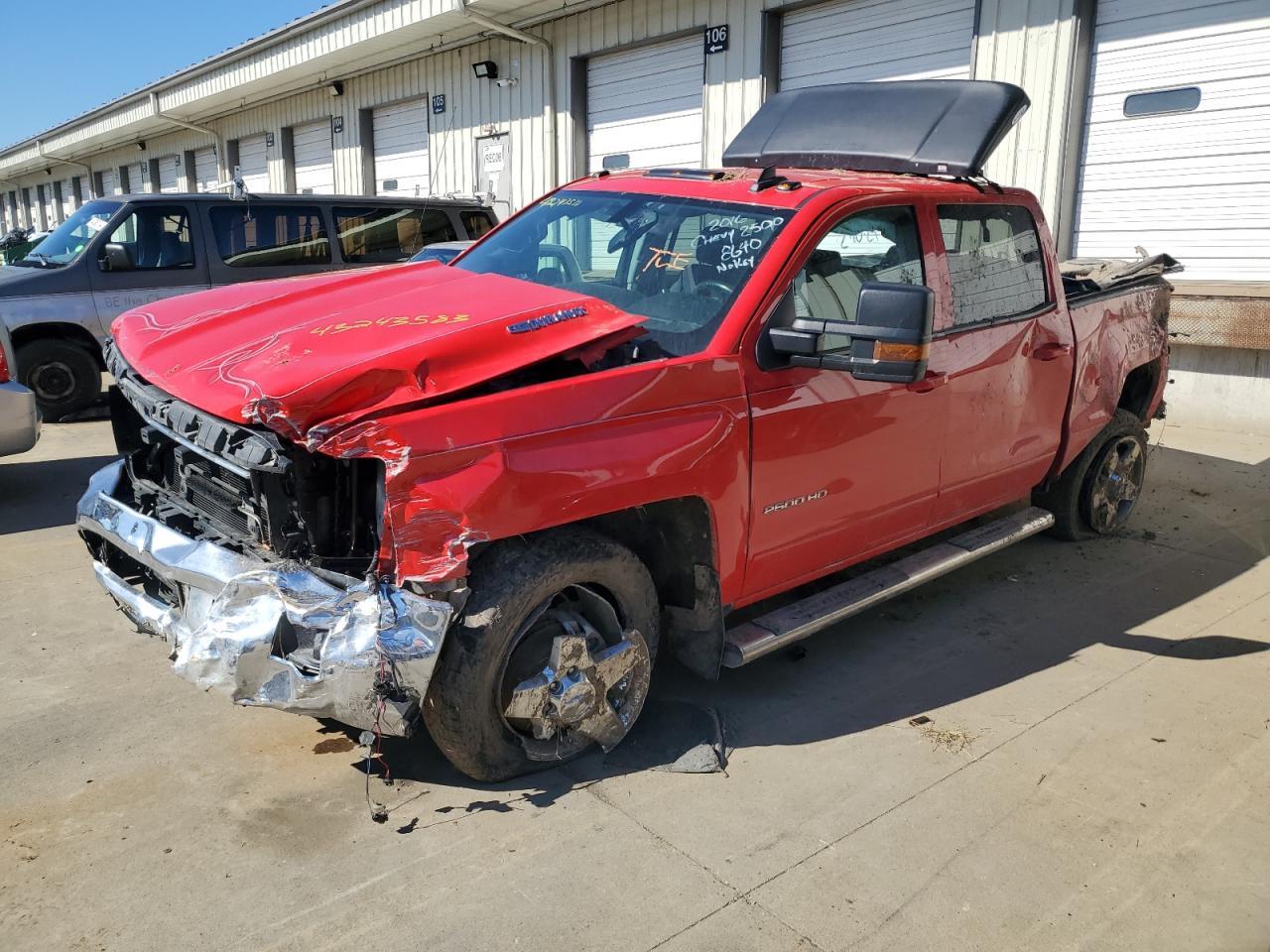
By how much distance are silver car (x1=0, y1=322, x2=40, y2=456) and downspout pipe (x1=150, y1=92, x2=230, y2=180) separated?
1959cm

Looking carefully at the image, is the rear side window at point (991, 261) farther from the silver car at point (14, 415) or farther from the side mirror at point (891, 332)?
the silver car at point (14, 415)

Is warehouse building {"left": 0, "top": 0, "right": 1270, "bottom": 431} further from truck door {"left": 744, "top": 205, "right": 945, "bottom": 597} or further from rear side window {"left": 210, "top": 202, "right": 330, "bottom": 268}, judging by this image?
truck door {"left": 744, "top": 205, "right": 945, "bottom": 597}

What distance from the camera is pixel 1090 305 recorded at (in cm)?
511

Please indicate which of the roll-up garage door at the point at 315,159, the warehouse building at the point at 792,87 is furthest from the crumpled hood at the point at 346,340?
the roll-up garage door at the point at 315,159

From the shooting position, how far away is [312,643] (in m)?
2.81

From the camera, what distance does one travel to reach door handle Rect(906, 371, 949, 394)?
3.95m

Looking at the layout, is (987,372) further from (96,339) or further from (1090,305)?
(96,339)

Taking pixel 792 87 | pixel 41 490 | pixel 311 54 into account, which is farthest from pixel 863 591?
pixel 311 54

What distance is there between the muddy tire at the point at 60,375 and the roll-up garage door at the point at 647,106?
7.15 m

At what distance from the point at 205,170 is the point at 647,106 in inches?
681

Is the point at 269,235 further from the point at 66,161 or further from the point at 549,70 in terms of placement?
the point at 66,161

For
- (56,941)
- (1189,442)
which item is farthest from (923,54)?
(56,941)

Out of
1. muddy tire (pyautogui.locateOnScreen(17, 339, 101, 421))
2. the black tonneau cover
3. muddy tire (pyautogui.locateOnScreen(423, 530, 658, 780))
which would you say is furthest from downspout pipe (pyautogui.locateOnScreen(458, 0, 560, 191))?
muddy tire (pyautogui.locateOnScreen(423, 530, 658, 780))

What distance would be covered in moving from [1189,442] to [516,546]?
7400mm
